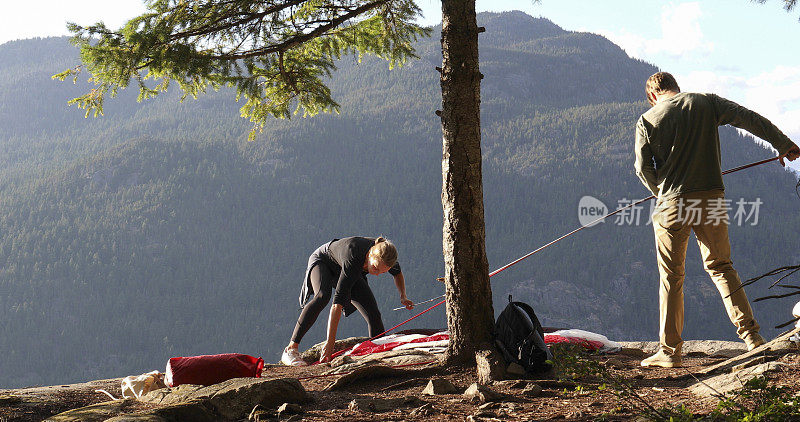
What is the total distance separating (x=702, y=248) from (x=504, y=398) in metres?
1.54

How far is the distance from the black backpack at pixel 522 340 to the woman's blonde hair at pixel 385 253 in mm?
856

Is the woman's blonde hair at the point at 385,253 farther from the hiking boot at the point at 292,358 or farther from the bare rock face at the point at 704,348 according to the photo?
the bare rock face at the point at 704,348

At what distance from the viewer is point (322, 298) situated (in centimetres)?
492

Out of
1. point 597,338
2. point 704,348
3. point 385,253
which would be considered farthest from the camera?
point 704,348

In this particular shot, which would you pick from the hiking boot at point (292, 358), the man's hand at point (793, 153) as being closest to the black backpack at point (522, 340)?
the man's hand at point (793, 153)

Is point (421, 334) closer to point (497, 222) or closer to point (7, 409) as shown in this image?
point (7, 409)

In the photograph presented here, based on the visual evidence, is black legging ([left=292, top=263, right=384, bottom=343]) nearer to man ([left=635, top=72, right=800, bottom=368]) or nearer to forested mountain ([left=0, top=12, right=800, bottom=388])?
man ([left=635, top=72, right=800, bottom=368])

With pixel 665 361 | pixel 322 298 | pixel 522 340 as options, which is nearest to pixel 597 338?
pixel 665 361

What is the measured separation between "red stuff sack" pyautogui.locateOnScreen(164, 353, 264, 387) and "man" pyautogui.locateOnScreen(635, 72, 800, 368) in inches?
94.8

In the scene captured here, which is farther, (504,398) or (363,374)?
(363,374)

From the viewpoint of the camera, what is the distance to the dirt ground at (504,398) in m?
2.71

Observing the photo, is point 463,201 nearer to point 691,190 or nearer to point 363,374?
point 363,374

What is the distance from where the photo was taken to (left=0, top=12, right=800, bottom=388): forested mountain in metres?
85.5

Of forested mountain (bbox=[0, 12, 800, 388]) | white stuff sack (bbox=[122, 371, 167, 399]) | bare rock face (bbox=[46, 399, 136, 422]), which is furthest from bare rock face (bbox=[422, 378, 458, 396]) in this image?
forested mountain (bbox=[0, 12, 800, 388])
